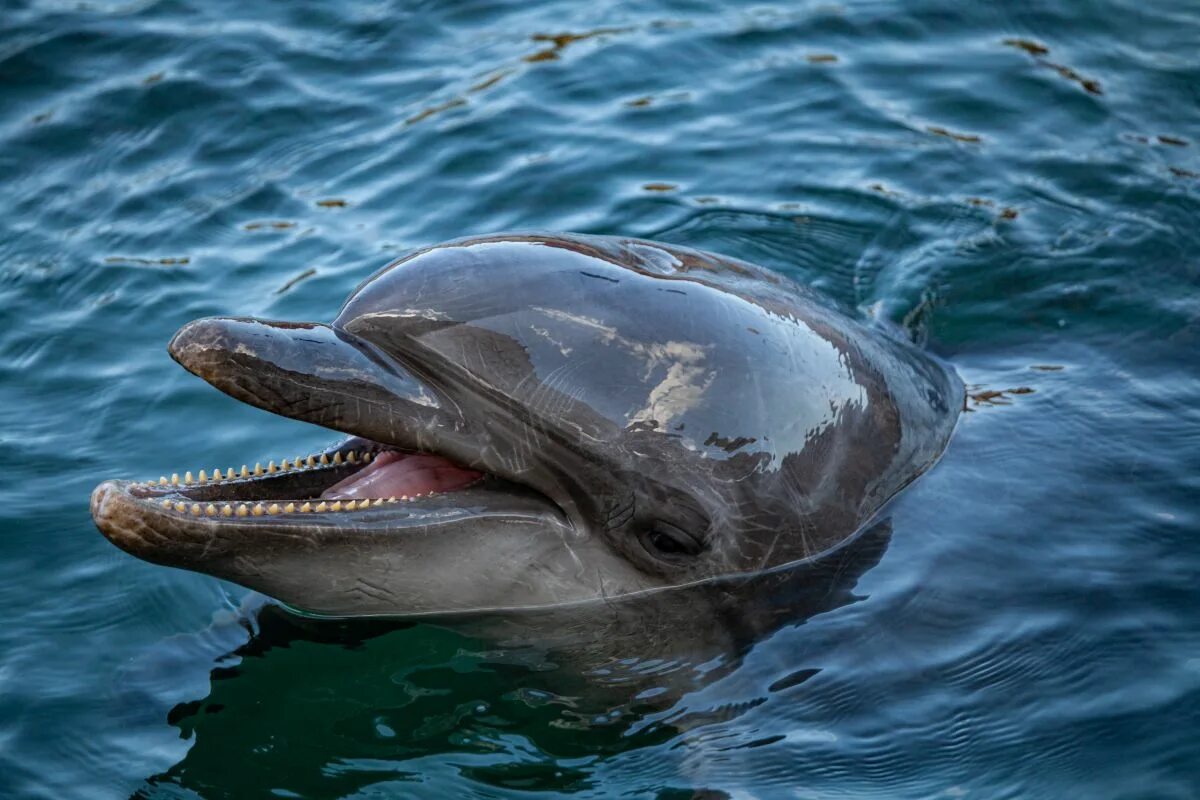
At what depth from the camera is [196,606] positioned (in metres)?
6.55

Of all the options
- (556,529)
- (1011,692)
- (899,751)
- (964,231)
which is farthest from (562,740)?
(964,231)

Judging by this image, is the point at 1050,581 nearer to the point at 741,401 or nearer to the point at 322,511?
the point at 741,401

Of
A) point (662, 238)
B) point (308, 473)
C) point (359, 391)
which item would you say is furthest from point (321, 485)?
point (662, 238)

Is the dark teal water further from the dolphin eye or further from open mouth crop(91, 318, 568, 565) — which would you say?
open mouth crop(91, 318, 568, 565)

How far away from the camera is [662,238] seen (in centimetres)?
949

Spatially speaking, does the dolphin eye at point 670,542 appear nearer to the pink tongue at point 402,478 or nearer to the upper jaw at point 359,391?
the upper jaw at point 359,391

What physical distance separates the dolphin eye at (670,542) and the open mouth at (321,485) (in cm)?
67

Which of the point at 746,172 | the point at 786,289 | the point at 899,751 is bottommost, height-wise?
the point at 899,751

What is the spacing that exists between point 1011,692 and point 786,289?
1891 millimetres

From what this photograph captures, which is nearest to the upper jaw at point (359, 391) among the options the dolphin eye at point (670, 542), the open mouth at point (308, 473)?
the open mouth at point (308, 473)

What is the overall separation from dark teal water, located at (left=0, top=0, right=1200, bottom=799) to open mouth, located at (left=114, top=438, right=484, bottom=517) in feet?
2.47

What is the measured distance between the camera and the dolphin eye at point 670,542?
5684 mm

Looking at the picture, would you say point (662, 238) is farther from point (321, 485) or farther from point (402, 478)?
point (321, 485)

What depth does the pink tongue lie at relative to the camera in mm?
5719
